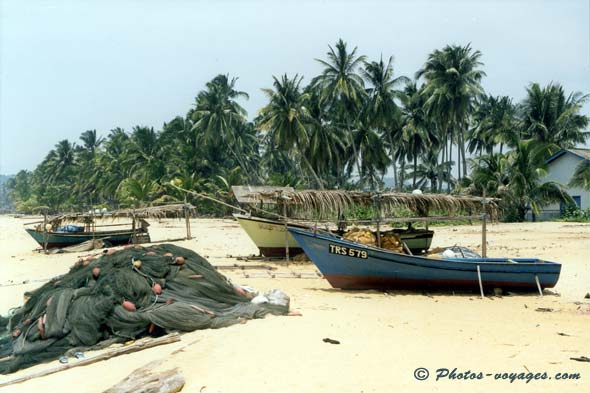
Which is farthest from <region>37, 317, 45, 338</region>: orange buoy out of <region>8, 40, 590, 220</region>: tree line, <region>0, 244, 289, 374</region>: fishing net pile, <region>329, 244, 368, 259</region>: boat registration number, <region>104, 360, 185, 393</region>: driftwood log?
<region>8, 40, 590, 220</region>: tree line

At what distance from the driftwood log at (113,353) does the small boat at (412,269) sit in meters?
4.40

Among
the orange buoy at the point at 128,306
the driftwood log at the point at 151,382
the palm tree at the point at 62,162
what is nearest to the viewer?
the driftwood log at the point at 151,382

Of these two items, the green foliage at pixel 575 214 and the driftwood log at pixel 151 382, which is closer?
the driftwood log at pixel 151 382

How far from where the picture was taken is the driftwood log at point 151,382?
496cm

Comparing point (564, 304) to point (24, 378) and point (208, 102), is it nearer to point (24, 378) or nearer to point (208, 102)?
point (24, 378)

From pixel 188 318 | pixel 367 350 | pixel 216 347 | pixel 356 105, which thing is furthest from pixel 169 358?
pixel 356 105

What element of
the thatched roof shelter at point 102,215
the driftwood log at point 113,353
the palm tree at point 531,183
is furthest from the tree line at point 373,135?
the driftwood log at point 113,353

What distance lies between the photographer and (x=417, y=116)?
40938 mm

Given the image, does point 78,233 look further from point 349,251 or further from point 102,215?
point 349,251

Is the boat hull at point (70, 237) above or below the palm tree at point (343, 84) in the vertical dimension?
below

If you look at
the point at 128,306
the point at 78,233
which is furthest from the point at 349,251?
the point at 78,233

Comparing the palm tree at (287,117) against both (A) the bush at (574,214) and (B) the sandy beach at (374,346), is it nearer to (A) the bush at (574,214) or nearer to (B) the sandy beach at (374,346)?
(A) the bush at (574,214)

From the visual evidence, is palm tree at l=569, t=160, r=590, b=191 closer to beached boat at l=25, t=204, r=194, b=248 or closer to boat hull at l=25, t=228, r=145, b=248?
beached boat at l=25, t=204, r=194, b=248

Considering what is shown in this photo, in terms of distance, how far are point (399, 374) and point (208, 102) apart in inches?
1570
